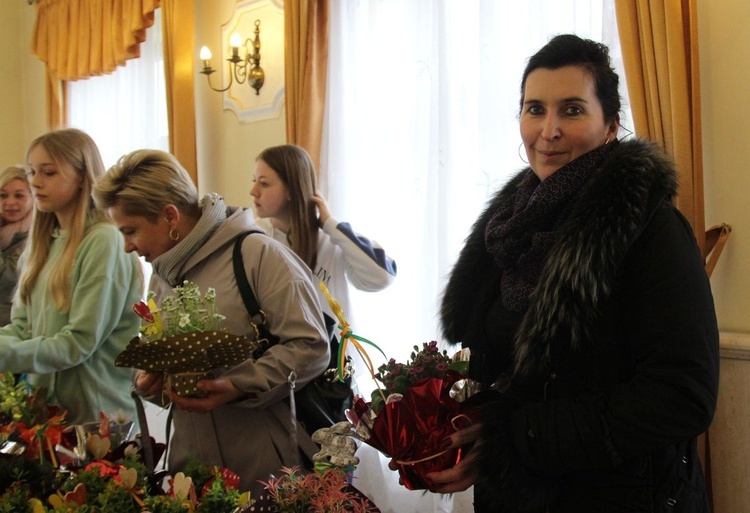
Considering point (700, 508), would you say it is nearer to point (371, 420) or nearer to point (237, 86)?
point (371, 420)

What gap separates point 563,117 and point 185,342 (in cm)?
87

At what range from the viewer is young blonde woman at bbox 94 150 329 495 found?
164 centimetres

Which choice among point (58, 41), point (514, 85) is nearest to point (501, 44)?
point (514, 85)

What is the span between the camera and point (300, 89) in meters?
3.65

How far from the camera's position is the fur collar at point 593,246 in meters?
1.11

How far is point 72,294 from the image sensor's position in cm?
215

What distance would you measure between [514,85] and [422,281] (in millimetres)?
947

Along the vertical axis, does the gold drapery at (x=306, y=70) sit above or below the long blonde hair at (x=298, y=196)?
above

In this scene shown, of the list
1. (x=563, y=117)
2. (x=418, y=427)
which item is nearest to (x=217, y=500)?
(x=418, y=427)

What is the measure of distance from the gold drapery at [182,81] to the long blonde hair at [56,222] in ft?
7.33

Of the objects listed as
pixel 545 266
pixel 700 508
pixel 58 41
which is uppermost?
pixel 58 41

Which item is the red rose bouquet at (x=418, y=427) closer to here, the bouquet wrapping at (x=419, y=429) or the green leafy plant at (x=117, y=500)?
the bouquet wrapping at (x=419, y=429)

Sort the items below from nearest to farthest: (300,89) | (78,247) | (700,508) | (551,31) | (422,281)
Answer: (700,508), (78,247), (551,31), (422,281), (300,89)

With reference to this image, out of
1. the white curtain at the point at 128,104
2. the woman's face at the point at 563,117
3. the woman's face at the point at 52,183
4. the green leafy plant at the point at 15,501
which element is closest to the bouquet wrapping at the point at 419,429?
the woman's face at the point at 563,117
